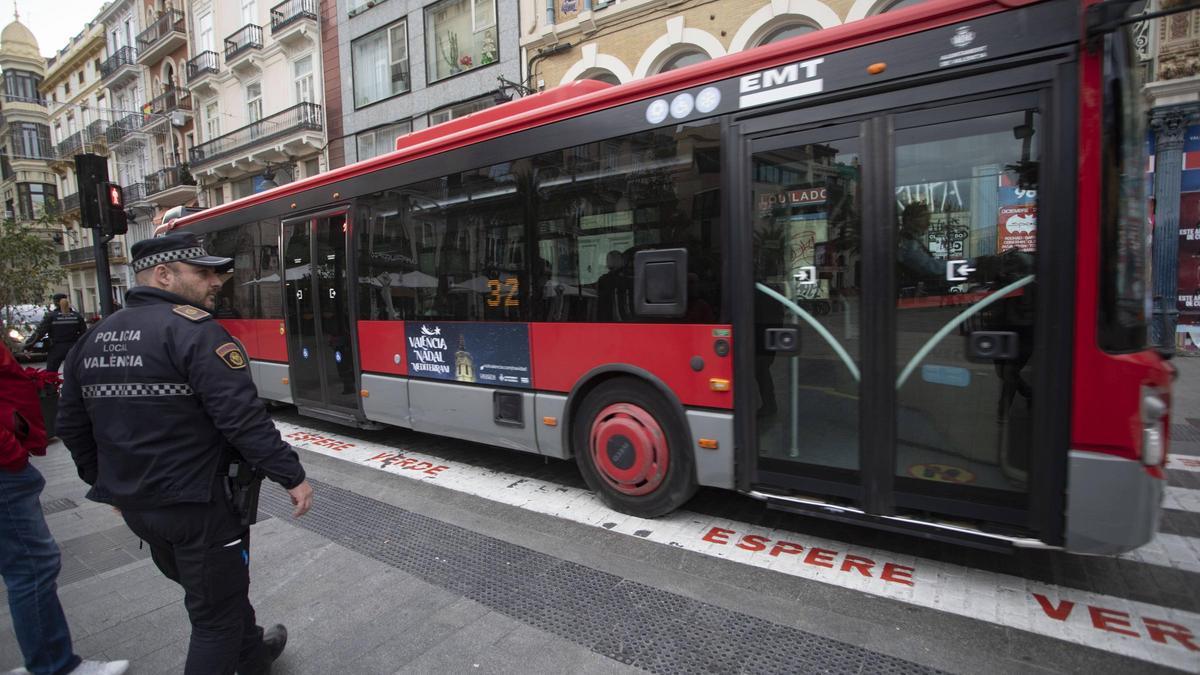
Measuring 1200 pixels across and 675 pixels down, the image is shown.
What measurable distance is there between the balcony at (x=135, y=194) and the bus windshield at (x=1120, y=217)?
38627 mm

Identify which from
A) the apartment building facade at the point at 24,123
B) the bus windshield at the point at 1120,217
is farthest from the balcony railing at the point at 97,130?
the bus windshield at the point at 1120,217

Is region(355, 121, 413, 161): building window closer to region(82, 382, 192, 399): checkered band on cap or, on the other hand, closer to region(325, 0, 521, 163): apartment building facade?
region(325, 0, 521, 163): apartment building facade

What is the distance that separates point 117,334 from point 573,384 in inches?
120

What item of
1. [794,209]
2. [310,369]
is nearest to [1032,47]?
[794,209]

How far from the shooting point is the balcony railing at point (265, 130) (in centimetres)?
2138

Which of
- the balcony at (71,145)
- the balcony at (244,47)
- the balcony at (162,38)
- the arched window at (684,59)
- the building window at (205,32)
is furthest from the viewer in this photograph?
the balcony at (71,145)

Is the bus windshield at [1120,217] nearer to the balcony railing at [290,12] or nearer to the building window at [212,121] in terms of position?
the balcony railing at [290,12]

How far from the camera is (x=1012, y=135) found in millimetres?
3078

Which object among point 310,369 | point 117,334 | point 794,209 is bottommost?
point 310,369

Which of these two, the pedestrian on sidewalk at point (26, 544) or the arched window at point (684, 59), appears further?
the arched window at point (684, 59)

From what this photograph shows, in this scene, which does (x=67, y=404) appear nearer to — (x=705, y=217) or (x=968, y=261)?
(x=705, y=217)

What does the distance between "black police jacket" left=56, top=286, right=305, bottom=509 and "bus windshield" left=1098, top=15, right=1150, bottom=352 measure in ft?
12.4

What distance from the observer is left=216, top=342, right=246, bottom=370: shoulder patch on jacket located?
2197mm

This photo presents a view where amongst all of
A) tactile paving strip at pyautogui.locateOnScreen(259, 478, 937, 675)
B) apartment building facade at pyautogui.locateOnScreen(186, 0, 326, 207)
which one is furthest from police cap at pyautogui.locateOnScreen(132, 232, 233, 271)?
apartment building facade at pyautogui.locateOnScreen(186, 0, 326, 207)
